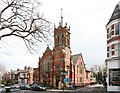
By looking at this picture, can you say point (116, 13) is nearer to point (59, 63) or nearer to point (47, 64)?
point (59, 63)

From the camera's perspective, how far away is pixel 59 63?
266 feet

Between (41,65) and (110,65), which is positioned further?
(41,65)

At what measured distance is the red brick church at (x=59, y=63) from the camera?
79.9m

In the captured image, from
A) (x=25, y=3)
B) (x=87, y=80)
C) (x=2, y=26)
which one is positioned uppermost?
(x=25, y=3)

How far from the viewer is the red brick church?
79938 millimetres

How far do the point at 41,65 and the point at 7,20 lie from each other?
223ft

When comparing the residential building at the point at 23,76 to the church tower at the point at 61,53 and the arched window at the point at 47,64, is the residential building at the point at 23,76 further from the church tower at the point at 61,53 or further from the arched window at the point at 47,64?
the church tower at the point at 61,53

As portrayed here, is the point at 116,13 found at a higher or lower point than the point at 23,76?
higher

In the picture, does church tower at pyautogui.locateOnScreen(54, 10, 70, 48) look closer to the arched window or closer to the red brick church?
the red brick church

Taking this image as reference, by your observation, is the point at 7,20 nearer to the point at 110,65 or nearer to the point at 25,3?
the point at 25,3

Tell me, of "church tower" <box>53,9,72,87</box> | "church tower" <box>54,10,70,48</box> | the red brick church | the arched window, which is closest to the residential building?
the red brick church

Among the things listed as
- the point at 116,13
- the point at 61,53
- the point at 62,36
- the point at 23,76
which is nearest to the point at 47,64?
the point at 61,53

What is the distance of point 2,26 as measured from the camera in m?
21.3

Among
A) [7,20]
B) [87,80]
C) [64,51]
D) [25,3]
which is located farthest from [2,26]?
[87,80]
